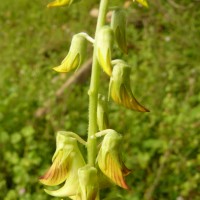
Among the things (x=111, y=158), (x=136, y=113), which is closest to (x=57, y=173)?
(x=111, y=158)

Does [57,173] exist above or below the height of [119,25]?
below

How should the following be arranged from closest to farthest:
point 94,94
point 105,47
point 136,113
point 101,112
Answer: point 105,47 < point 94,94 < point 101,112 < point 136,113

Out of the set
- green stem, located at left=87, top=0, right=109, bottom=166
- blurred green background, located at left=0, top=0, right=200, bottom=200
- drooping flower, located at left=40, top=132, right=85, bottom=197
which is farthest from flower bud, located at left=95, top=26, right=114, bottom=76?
blurred green background, located at left=0, top=0, right=200, bottom=200

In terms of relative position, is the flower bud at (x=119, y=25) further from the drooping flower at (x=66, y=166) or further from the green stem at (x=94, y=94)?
the drooping flower at (x=66, y=166)

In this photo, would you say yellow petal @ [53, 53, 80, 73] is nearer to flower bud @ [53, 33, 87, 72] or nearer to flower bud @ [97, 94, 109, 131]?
flower bud @ [53, 33, 87, 72]

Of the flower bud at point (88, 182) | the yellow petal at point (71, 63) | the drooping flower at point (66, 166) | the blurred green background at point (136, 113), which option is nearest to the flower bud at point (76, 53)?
the yellow petal at point (71, 63)

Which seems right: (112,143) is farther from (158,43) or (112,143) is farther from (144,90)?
(158,43)

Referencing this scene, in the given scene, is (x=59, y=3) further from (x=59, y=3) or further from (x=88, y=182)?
(x=88, y=182)
